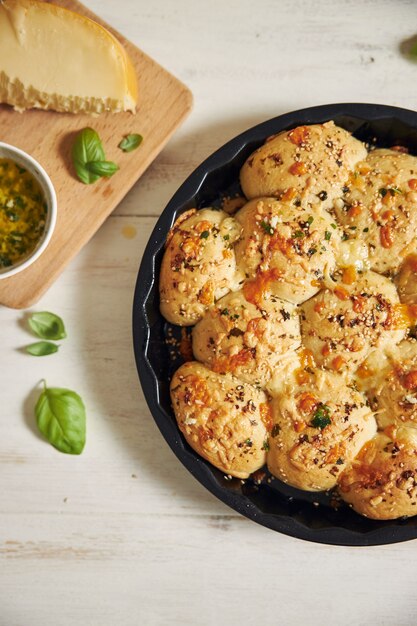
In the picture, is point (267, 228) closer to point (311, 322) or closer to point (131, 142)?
point (311, 322)

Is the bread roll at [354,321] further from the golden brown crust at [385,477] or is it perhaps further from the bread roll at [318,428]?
the golden brown crust at [385,477]

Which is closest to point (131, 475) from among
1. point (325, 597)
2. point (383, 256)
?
point (325, 597)

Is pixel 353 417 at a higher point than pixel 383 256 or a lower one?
lower

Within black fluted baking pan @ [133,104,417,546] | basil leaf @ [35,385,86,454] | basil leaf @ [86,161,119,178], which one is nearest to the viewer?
black fluted baking pan @ [133,104,417,546]

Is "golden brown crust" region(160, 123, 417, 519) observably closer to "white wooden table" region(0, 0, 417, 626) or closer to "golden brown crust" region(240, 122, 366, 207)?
"golden brown crust" region(240, 122, 366, 207)

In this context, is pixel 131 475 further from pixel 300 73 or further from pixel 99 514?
pixel 300 73

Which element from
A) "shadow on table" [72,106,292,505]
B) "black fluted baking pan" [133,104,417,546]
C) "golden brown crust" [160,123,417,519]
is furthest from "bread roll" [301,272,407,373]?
"shadow on table" [72,106,292,505]
